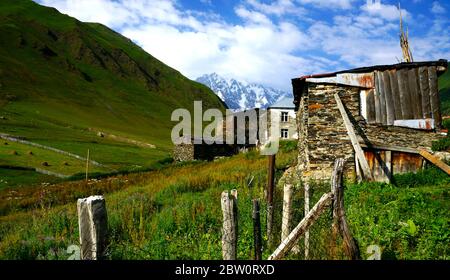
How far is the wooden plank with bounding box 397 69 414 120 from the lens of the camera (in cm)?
1927

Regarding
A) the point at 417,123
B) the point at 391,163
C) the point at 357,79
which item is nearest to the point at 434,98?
the point at 417,123

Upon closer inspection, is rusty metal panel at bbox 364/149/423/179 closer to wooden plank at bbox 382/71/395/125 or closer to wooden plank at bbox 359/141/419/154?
wooden plank at bbox 359/141/419/154

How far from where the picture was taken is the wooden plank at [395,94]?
19281mm

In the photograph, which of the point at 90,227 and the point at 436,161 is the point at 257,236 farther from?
the point at 436,161

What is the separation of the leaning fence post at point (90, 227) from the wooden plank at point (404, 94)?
17.6 metres

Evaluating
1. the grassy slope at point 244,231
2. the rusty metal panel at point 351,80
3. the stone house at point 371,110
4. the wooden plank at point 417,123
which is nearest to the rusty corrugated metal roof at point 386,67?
the stone house at point 371,110

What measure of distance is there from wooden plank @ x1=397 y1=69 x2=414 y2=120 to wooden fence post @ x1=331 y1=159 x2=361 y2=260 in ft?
49.8

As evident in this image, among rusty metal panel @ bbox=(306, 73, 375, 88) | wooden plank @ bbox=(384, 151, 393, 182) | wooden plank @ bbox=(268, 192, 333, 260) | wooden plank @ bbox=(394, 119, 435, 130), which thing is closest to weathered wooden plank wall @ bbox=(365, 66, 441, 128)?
wooden plank @ bbox=(394, 119, 435, 130)

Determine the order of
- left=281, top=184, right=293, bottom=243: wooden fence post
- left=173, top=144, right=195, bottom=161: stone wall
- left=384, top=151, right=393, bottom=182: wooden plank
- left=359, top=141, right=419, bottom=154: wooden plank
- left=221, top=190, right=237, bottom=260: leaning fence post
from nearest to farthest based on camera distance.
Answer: left=221, top=190, right=237, bottom=260: leaning fence post, left=281, top=184, right=293, bottom=243: wooden fence post, left=359, top=141, right=419, bottom=154: wooden plank, left=384, top=151, right=393, bottom=182: wooden plank, left=173, top=144, right=195, bottom=161: stone wall

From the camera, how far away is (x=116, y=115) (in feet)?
395

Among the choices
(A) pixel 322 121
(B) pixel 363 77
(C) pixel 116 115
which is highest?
(C) pixel 116 115
